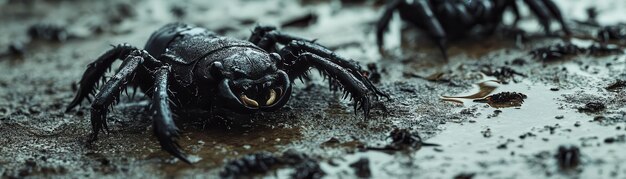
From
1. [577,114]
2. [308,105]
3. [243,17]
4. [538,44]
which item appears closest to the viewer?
[577,114]

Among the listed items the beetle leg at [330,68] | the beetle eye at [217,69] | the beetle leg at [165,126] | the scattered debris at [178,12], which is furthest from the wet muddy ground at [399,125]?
the scattered debris at [178,12]

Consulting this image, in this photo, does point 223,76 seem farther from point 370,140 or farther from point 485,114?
point 485,114

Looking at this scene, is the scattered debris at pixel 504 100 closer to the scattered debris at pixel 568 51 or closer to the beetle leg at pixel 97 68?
the scattered debris at pixel 568 51

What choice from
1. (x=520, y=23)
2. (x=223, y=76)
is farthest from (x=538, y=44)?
(x=223, y=76)

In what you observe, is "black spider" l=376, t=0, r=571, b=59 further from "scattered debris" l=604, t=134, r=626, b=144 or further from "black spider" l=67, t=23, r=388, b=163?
"scattered debris" l=604, t=134, r=626, b=144

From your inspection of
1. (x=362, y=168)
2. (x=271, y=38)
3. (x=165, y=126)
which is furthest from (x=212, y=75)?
(x=362, y=168)

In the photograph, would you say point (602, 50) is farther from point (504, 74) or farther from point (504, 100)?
point (504, 100)

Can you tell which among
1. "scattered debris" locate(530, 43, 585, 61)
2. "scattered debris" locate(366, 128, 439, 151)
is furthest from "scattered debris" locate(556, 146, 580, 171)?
"scattered debris" locate(530, 43, 585, 61)
